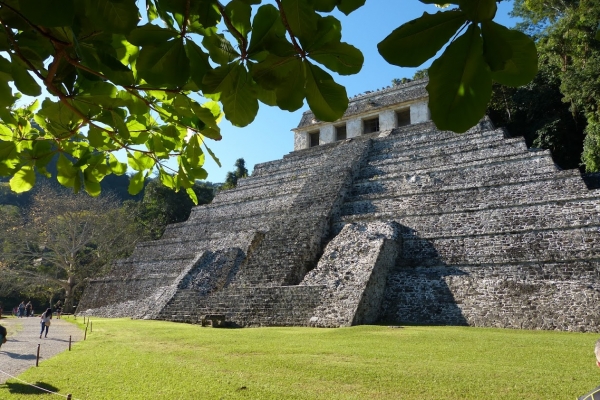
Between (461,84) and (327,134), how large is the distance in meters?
21.2

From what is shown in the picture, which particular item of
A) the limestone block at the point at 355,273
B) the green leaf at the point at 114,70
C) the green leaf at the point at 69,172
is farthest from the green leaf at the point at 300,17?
the limestone block at the point at 355,273

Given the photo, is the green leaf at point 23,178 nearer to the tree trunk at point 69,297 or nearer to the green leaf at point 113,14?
the green leaf at point 113,14

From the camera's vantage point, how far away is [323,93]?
42.4 inches

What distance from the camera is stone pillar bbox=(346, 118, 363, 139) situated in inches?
837

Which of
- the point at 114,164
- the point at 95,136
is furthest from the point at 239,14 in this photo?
the point at 114,164

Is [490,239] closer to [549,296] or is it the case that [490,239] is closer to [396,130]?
[549,296]

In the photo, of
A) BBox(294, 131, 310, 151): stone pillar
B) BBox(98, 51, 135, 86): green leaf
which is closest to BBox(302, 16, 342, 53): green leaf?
BBox(98, 51, 135, 86): green leaf

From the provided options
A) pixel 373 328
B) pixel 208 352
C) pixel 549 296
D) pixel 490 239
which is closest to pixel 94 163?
pixel 208 352

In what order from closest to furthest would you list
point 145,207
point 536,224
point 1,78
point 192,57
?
1. point 192,57
2. point 1,78
3. point 536,224
4. point 145,207

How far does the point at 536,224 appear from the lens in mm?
10047

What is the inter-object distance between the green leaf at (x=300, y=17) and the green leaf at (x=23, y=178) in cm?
155

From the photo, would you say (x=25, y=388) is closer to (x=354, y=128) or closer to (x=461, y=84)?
(x=461, y=84)

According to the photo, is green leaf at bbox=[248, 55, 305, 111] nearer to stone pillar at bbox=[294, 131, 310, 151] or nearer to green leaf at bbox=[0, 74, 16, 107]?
green leaf at bbox=[0, 74, 16, 107]

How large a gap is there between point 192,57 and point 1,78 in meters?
0.59
